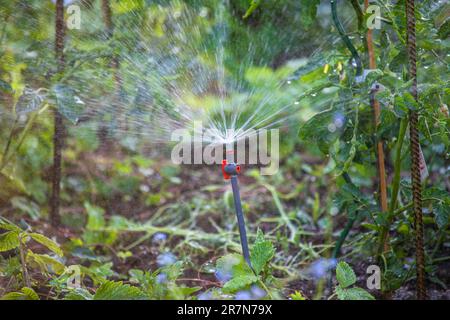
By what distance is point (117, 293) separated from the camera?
1.17 meters

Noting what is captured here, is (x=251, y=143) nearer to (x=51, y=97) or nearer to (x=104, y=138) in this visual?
(x=104, y=138)

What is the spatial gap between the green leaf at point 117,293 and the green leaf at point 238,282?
0.18m

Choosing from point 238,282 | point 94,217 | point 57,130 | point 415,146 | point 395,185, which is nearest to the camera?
point 238,282

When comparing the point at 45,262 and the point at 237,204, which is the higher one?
the point at 237,204

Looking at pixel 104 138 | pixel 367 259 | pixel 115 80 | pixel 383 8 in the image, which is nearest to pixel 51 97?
pixel 115 80

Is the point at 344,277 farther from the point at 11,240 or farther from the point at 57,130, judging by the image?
the point at 57,130

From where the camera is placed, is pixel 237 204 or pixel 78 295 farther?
pixel 237 204

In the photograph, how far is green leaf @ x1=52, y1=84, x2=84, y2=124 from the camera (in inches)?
59.7

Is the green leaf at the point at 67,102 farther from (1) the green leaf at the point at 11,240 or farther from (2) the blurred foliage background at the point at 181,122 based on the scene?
(1) the green leaf at the point at 11,240

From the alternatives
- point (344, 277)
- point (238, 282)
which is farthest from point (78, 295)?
point (344, 277)

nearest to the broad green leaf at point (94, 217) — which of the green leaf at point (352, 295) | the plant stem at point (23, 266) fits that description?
the plant stem at point (23, 266)

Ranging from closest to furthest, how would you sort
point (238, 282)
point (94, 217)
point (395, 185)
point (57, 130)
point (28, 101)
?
point (238, 282) → point (395, 185) → point (28, 101) → point (57, 130) → point (94, 217)

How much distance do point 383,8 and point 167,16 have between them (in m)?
0.75

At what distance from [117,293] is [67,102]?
60 cm
